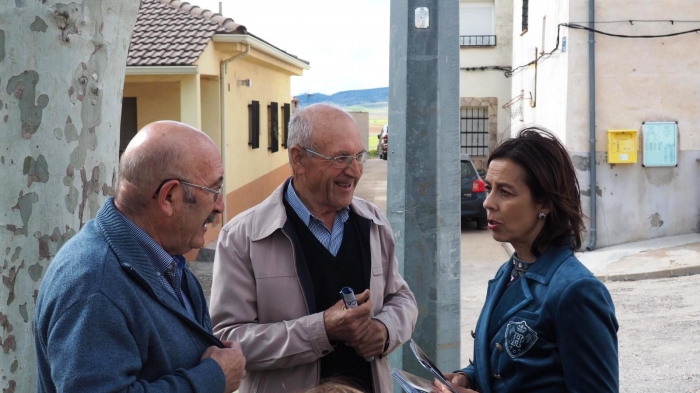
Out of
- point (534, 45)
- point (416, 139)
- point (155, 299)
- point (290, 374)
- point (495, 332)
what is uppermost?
point (534, 45)

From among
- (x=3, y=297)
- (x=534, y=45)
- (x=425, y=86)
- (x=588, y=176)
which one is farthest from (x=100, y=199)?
(x=534, y=45)

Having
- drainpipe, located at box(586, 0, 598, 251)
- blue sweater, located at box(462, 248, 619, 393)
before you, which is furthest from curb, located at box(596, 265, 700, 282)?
blue sweater, located at box(462, 248, 619, 393)

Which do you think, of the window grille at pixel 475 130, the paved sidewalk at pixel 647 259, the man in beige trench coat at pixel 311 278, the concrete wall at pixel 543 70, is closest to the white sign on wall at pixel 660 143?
the concrete wall at pixel 543 70

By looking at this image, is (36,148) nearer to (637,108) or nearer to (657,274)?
(657,274)

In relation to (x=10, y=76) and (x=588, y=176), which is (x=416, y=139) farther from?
(x=588, y=176)

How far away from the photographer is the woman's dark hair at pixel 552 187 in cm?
277

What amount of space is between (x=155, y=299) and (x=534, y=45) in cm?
1797

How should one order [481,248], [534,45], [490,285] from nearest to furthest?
1. [490,285]
2. [481,248]
3. [534,45]

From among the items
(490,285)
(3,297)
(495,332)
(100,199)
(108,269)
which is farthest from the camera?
(100,199)

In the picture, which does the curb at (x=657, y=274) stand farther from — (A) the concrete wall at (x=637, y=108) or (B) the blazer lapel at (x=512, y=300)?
(B) the blazer lapel at (x=512, y=300)

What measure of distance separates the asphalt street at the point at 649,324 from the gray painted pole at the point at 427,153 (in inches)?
141

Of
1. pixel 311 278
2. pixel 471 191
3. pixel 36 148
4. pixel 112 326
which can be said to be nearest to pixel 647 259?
pixel 471 191

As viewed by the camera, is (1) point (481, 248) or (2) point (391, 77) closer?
(2) point (391, 77)

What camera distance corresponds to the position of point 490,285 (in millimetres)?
3055
